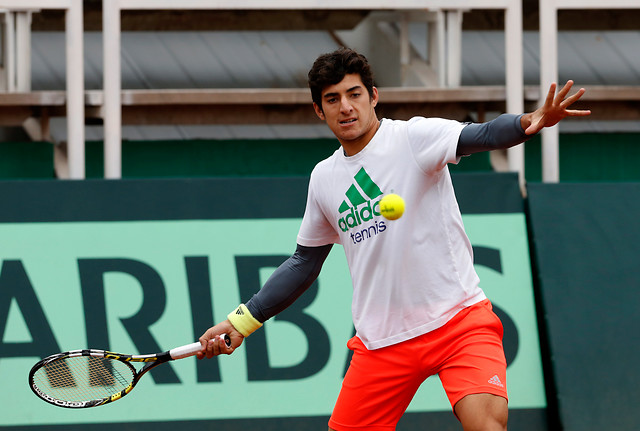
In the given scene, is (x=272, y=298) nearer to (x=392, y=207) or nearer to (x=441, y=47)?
(x=392, y=207)

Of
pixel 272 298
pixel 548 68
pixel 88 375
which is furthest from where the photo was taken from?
pixel 548 68

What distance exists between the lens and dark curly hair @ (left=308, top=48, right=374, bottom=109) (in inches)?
138

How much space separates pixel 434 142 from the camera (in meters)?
3.39

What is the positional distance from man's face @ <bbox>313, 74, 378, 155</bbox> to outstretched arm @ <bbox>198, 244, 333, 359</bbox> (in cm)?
59

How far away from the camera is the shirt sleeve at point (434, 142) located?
3.33 meters

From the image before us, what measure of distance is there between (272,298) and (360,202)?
66 cm

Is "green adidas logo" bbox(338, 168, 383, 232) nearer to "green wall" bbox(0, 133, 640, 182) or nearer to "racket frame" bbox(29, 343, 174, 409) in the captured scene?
"racket frame" bbox(29, 343, 174, 409)

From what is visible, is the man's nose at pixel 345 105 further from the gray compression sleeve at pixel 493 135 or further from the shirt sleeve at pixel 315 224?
the gray compression sleeve at pixel 493 135

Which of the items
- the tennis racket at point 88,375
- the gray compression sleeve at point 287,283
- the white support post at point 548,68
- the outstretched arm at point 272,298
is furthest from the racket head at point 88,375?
the white support post at point 548,68

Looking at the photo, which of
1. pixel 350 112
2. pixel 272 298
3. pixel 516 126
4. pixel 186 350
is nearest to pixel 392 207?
pixel 350 112

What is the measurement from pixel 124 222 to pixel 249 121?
5.84 feet

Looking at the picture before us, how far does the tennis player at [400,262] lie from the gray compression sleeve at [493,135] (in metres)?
0.04

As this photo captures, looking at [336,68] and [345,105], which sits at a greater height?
[336,68]

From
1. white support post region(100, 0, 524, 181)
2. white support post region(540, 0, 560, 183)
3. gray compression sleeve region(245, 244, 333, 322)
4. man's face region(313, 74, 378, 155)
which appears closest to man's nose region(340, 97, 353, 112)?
man's face region(313, 74, 378, 155)
